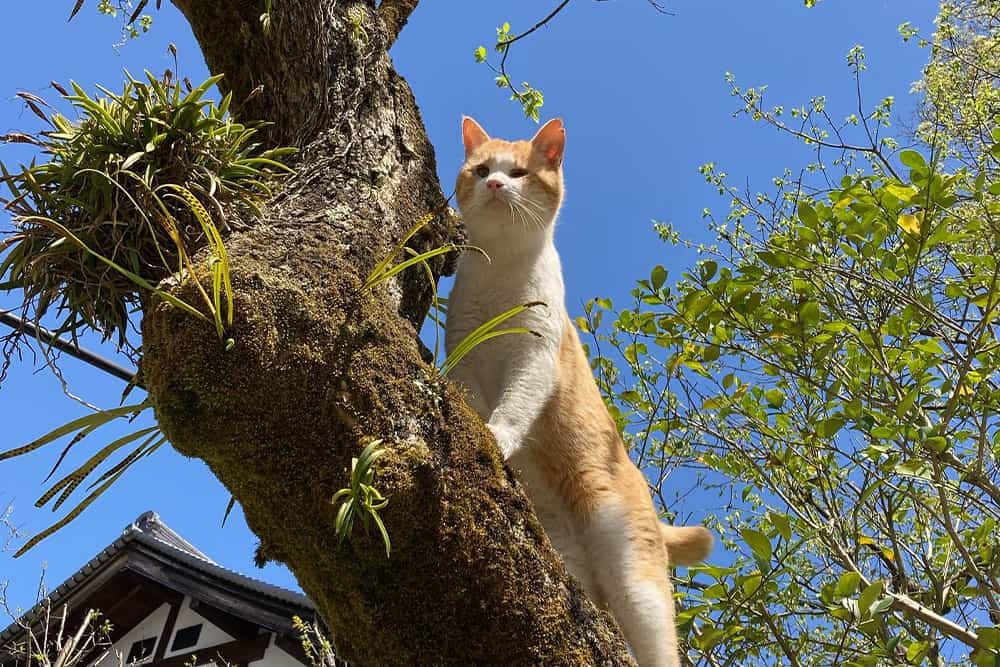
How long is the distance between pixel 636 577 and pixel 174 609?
8362 millimetres

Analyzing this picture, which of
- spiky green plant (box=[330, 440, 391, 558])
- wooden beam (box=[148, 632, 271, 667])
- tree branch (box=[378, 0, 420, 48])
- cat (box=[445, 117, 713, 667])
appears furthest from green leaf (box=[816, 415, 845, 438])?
wooden beam (box=[148, 632, 271, 667])

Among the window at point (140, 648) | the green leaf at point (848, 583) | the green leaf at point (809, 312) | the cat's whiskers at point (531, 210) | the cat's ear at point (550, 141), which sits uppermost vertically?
the cat's ear at point (550, 141)

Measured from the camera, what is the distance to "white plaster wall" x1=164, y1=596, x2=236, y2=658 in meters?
8.90

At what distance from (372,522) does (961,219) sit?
474 centimetres

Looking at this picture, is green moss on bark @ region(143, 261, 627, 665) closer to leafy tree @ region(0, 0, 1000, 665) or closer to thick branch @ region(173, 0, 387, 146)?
leafy tree @ region(0, 0, 1000, 665)

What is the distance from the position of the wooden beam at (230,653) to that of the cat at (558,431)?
6820 millimetres

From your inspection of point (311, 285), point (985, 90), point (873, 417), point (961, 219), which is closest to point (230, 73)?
point (311, 285)

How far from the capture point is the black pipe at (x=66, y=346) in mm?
2088

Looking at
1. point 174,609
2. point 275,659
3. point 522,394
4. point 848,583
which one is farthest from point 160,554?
point 848,583

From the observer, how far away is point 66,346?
7.24 feet

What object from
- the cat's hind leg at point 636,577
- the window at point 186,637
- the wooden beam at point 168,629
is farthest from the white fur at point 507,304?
the wooden beam at point 168,629

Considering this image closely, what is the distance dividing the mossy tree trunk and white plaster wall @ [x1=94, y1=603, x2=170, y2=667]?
30.4 ft

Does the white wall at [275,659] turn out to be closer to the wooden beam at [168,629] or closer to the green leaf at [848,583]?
the wooden beam at [168,629]

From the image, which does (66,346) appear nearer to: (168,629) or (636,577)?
(636,577)
